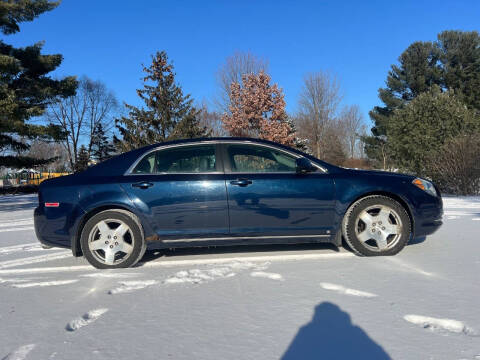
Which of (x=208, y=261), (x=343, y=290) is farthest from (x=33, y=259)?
(x=343, y=290)

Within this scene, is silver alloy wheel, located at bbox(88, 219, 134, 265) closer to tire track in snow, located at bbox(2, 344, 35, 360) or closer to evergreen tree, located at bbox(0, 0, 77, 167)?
tire track in snow, located at bbox(2, 344, 35, 360)

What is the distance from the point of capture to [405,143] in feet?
43.4

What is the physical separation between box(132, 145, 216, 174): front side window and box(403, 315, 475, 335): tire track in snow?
2.33 metres

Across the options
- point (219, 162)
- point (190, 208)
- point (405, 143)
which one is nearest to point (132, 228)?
point (190, 208)

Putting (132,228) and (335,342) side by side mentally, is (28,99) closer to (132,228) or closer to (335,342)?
(132,228)

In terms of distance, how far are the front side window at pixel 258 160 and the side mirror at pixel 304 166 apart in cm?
8

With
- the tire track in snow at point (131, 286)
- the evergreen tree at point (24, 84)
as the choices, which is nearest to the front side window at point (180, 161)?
the tire track in snow at point (131, 286)

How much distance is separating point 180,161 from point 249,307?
190 cm

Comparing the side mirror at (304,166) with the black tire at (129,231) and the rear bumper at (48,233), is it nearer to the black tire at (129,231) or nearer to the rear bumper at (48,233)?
the black tire at (129,231)

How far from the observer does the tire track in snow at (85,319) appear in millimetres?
2146

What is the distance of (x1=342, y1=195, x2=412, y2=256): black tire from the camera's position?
363cm

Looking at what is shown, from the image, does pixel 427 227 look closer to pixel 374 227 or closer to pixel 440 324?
pixel 374 227

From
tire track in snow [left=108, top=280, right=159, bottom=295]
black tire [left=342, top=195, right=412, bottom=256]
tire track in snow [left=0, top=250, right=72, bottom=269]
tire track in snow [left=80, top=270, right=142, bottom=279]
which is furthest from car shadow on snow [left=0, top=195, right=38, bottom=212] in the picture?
black tire [left=342, top=195, right=412, bottom=256]

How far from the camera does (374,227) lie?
3666 mm
